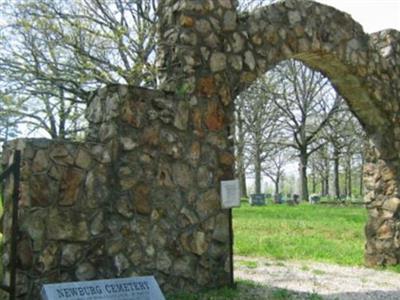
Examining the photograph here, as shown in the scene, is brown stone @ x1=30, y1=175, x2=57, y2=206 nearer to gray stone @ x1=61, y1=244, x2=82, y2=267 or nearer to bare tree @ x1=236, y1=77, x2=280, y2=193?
gray stone @ x1=61, y1=244, x2=82, y2=267

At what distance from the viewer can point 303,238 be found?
10836 mm

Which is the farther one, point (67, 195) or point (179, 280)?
point (179, 280)

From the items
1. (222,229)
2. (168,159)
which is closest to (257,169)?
(222,229)

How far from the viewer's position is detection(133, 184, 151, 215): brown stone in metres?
5.09

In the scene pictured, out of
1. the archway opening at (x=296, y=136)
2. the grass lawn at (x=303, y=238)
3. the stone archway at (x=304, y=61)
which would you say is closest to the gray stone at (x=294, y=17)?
the stone archway at (x=304, y=61)

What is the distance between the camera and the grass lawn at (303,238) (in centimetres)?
888

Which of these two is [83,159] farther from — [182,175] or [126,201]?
[182,175]

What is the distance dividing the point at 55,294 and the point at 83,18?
10.9m

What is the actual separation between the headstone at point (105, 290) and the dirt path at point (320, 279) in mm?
1719

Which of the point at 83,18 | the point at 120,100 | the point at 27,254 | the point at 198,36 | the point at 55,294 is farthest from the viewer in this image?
the point at 83,18

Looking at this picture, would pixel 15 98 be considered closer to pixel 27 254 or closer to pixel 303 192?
pixel 27 254

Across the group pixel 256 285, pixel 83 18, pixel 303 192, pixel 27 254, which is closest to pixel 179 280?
pixel 256 285

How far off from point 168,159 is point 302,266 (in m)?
3.43

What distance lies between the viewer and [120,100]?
5051 mm
